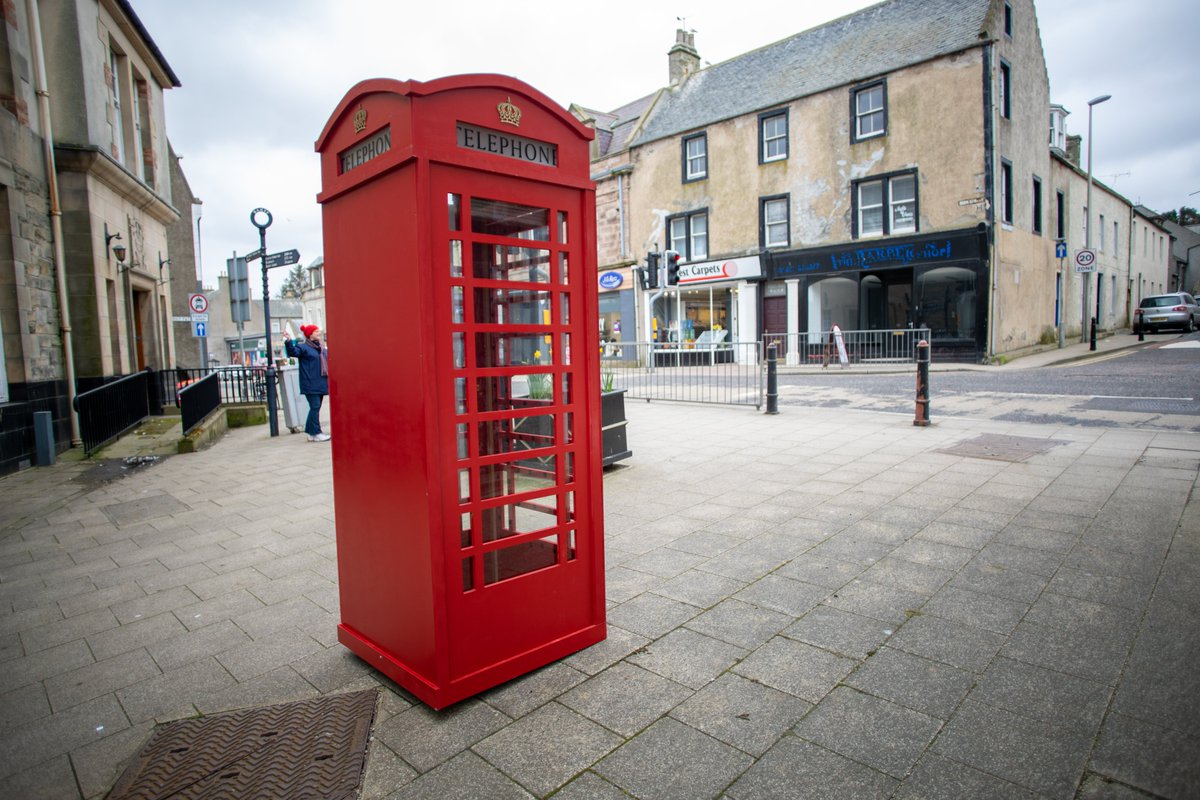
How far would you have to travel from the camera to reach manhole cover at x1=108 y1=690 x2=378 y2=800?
2.36m

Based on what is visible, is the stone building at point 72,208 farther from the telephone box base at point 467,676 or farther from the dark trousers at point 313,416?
the telephone box base at point 467,676

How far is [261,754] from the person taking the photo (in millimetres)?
2545

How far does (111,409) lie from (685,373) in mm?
10188

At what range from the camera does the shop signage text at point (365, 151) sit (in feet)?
9.01

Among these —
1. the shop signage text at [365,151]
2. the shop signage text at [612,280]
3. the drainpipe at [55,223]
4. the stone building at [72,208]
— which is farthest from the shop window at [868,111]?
the shop signage text at [365,151]

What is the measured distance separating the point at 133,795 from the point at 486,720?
4.03 ft

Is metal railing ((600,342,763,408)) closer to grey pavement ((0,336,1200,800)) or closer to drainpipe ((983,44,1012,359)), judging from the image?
grey pavement ((0,336,1200,800))

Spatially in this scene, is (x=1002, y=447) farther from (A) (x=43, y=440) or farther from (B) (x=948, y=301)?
(B) (x=948, y=301)

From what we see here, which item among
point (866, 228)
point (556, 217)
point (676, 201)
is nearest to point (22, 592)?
point (556, 217)

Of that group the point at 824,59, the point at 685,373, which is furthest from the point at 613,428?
the point at 824,59

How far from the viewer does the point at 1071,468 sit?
6477mm

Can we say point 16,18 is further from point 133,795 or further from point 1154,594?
point 1154,594

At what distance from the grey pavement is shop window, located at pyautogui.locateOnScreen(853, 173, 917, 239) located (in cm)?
1675

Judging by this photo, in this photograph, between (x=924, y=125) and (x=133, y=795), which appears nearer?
(x=133, y=795)
